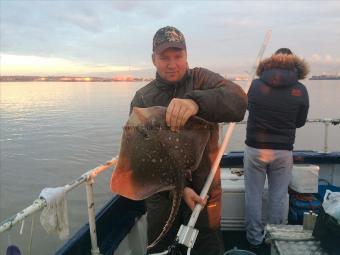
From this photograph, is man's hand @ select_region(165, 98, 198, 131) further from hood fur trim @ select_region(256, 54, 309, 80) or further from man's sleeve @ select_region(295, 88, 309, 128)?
man's sleeve @ select_region(295, 88, 309, 128)

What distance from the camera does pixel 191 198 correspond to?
8.08 ft

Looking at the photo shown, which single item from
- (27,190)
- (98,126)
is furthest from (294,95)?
(98,126)

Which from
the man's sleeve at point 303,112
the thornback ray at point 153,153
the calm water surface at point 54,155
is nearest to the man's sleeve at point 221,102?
the thornback ray at point 153,153

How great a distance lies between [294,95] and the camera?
3.99 metres

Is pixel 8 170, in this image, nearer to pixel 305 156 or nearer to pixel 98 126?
pixel 98 126

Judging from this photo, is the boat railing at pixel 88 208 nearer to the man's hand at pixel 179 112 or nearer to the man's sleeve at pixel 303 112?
the man's hand at pixel 179 112

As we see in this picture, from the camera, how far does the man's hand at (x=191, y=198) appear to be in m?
2.41

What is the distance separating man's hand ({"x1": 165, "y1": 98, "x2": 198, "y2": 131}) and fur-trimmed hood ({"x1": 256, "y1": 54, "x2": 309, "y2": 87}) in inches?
82.7

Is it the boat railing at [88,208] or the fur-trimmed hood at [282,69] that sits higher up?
the fur-trimmed hood at [282,69]

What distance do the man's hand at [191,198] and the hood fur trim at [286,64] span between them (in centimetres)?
221

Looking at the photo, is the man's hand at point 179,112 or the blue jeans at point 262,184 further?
the blue jeans at point 262,184

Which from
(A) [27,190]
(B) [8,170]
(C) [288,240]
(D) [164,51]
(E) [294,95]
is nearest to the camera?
(C) [288,240]

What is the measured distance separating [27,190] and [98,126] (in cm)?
1322

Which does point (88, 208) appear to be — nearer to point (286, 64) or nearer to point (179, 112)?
point (179, 112)
